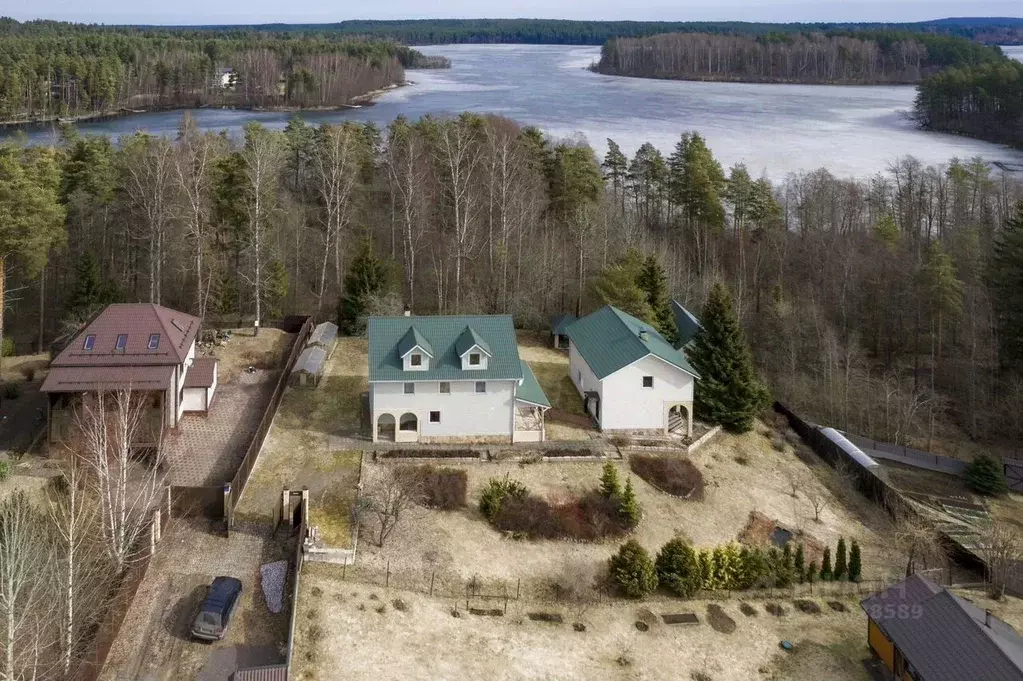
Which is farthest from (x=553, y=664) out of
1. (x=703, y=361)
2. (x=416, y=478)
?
(x=703, y=361)

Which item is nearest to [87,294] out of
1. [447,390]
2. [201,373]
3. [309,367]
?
[201,373]

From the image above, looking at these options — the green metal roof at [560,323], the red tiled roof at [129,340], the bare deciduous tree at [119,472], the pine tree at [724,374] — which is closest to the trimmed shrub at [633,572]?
the pine tree at [724,374]

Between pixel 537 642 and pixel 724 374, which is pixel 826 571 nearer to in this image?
pixel 537 642

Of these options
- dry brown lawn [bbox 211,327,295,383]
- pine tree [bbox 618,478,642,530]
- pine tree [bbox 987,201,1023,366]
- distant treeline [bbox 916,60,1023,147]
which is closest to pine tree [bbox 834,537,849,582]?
pine tree [bbox 618,478,642,530]

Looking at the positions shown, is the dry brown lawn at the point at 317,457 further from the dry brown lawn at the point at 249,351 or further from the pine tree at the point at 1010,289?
the pine tree at the point at 1010,289

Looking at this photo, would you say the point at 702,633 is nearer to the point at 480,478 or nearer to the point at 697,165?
the point at 480,478
